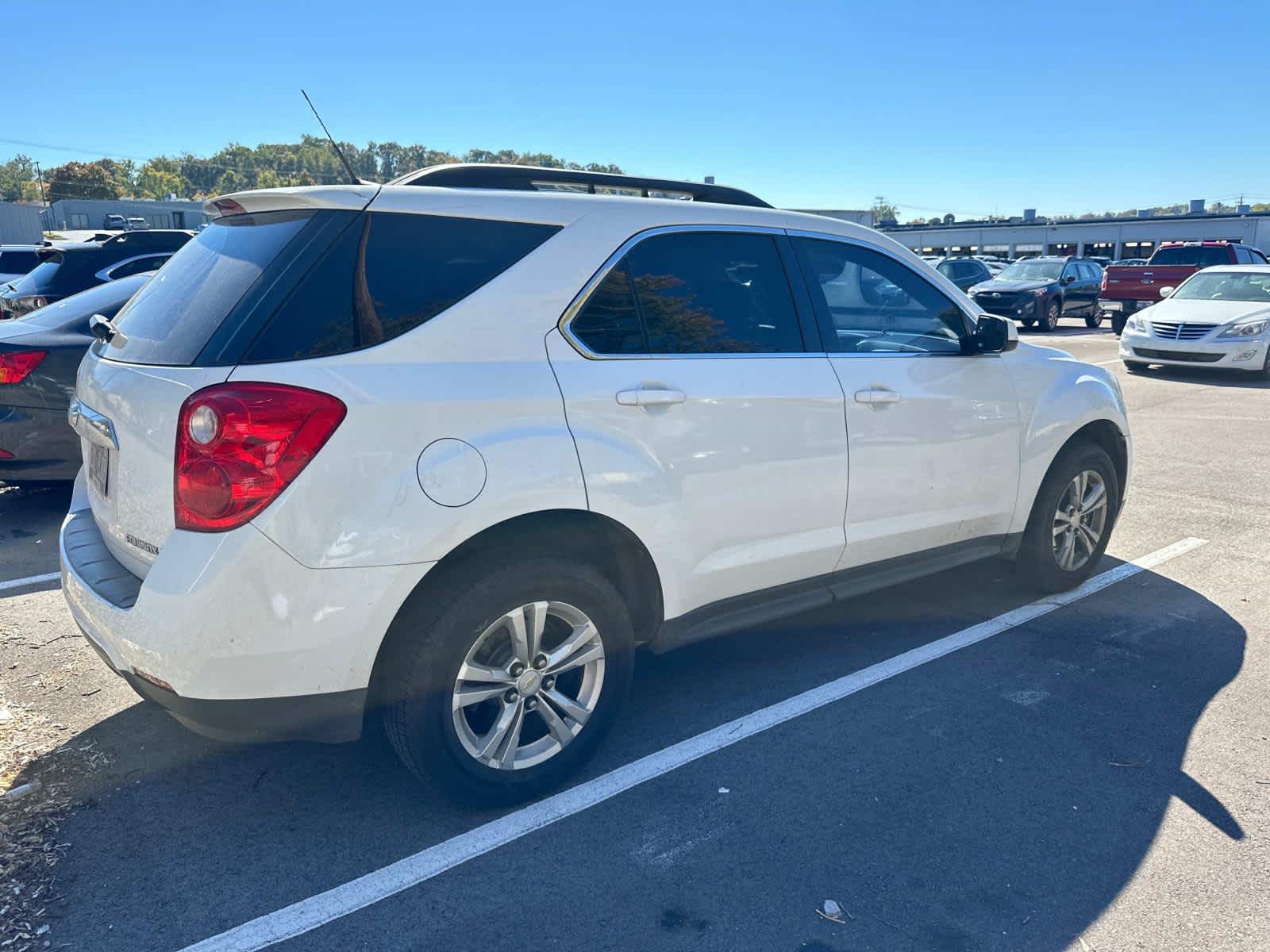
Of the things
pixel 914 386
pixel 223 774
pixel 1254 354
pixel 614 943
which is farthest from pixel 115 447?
pixel 1254 354

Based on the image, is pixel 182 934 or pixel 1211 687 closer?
pixel 182 934

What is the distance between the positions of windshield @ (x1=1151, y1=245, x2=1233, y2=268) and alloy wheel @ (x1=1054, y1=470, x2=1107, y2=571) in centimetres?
2015

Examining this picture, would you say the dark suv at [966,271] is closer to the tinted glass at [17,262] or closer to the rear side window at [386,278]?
the tinted glass at [17,262]

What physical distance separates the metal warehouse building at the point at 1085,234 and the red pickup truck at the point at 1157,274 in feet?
97.6

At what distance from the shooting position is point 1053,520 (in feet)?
16.0

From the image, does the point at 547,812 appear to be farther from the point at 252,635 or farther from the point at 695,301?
the point at 695,301

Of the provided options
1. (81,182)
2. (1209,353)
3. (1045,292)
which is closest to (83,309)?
(1209,353)

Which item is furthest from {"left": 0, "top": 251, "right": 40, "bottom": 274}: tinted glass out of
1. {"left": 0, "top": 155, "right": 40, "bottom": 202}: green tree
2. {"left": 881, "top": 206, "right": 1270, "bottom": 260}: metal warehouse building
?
{"left": 0, "top": 155, "right": 40, "bottom": 202}: green tree

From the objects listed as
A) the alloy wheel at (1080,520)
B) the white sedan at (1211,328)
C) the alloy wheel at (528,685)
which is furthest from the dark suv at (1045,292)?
the alloy wheel at (528,685)

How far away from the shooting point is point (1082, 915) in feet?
8.72

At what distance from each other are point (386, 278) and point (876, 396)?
204cm

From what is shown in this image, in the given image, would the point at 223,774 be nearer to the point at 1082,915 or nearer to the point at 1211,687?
the point at 1082,915

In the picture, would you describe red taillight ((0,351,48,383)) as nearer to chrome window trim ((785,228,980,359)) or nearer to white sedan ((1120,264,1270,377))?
chrome window trim ((785,228,980,359))

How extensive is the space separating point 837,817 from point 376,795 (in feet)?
5.04
